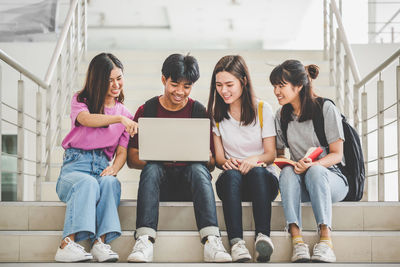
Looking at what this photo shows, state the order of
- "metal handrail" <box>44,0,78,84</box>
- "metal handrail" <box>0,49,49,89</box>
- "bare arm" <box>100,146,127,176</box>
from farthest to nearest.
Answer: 1. "metal handrail" <box>44,0,78,84</box>
2. "metal handrail" <box>0,49,49,89</box>
3. "bare arm" <box>100,146,127,176</box>

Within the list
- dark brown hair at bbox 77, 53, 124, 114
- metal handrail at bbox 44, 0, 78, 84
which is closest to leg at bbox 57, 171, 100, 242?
dark brown hair at bbox 77, 53, 124, 114

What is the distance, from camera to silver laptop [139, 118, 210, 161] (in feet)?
6.35

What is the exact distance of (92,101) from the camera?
2.19m

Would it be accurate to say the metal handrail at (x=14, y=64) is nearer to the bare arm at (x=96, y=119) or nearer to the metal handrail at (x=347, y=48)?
the bare arm at (x=96, y=119)

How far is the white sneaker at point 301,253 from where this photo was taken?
5.95 feet

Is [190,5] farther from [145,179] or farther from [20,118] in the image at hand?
[145,179]

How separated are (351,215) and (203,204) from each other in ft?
2.17

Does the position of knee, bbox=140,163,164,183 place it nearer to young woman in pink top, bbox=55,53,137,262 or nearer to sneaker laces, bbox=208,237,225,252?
young woman in pink top, bbox=55,53,137,262

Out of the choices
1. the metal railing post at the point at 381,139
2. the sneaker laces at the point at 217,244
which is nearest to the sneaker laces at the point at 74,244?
the sneaker laces at the point at 217,244

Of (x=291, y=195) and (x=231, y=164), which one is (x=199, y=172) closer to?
(x=231, y=164)

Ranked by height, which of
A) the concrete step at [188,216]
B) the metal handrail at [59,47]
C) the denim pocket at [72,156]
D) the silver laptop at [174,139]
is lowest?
the concrete step at [188,216]

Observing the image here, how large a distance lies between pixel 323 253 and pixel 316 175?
0.28 metres

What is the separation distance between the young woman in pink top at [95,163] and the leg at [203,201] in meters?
0.28

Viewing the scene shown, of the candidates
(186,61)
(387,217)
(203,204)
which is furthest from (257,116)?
(387,217)
